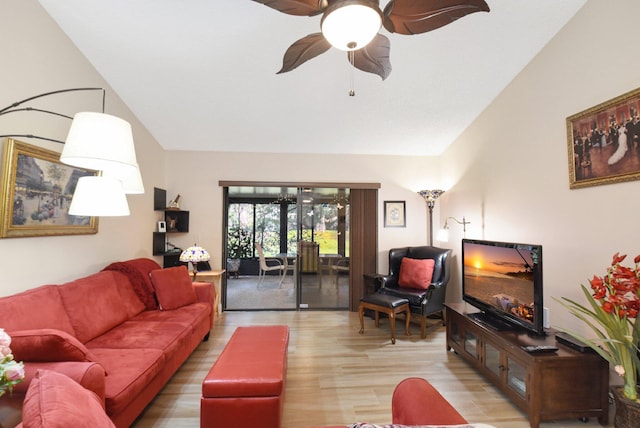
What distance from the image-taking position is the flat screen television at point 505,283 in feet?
7.21

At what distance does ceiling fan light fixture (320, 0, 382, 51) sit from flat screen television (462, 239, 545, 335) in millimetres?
1993

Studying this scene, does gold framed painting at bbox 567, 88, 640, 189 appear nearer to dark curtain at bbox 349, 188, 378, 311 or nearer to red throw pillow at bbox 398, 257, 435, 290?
red throw pillow at bbox 398, 257, 435, 290

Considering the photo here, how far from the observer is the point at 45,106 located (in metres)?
2.28

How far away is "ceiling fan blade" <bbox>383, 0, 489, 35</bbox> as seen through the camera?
1351mm

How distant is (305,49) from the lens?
5.38ft

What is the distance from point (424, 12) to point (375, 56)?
37 centimetres

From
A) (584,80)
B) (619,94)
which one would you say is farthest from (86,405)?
(584,80)

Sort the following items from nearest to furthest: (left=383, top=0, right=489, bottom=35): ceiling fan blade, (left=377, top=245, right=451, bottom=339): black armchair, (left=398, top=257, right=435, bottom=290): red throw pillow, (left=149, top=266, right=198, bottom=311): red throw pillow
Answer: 1. (left=383, top=0, right=489, bottom=35): ceiling fan blade
2. (left=149, top=266, right=198, bottom=311): red throw pillow
3. (left=377, top=245, right=451, bottom=339): black armchair
4. (left=398, top=257, right=435, bottom=290): red throw pillow

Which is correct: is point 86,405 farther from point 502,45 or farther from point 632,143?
point 502,45

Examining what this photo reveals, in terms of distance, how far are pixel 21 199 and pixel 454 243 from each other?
473cm

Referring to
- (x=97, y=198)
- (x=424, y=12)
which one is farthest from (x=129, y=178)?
(x=424, y=12)

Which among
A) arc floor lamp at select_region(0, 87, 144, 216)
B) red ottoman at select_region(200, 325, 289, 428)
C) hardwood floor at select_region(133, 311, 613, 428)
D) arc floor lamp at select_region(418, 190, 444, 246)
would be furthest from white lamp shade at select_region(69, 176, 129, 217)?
arc floor lamp at select_region(418, 190, 444, 246)

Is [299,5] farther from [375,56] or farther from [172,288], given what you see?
[172,288]

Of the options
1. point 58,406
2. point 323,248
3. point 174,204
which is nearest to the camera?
point 58,406
